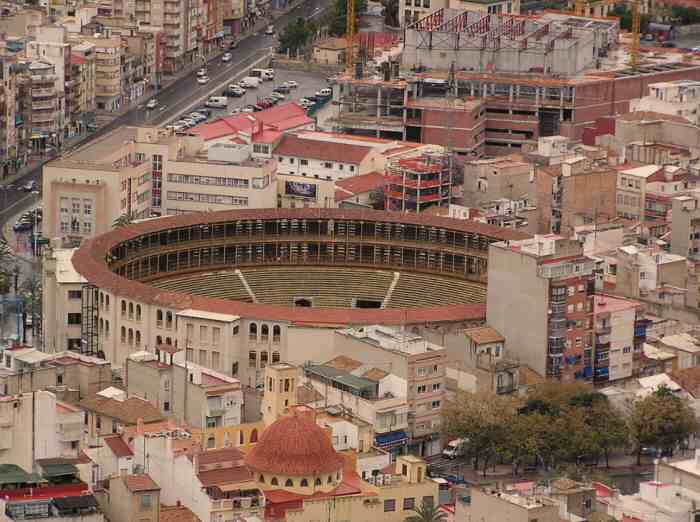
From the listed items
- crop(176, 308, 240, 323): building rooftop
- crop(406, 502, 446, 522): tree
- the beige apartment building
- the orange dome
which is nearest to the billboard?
the beige apartment building

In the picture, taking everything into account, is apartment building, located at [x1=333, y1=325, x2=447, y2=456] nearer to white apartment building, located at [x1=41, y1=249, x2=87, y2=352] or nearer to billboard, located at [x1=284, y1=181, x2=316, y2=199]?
white apartment building, located at [x1=41, y1=249, x2=87, y2=352]

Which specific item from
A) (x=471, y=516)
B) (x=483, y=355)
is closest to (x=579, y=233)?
(x=483, y=355)

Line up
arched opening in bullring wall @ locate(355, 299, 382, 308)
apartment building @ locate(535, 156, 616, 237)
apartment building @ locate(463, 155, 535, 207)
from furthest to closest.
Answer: apartment building @ locate(463, 155, 535, 207), apartment building @ locate(535, 156, 616, 237), arched opening in bullring wall @ locate(355, 299, 382, 308)

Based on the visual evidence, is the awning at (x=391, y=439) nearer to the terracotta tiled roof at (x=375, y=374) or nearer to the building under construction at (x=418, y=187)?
the terracotta tiled roof at (x=375, y=374)

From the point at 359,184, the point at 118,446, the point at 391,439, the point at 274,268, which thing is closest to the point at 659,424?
the point at 391,439

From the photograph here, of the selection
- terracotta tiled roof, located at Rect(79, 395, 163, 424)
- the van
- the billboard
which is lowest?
the van

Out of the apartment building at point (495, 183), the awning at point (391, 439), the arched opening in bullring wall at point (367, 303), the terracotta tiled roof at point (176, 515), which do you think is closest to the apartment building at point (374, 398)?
the awning at point (391, 439)

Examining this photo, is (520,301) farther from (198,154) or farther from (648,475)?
(198,154)
